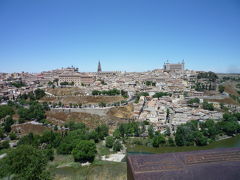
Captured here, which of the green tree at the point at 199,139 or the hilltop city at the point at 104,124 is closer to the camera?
the hilltop city at the point at 104,124

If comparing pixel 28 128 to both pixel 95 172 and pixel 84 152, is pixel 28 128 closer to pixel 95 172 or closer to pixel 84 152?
pixel 84 152

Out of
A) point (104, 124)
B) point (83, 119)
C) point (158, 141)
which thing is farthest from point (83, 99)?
point (158, 141)

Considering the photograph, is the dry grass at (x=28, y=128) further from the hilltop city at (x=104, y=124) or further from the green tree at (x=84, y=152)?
the green tree at (x=84, y=152)

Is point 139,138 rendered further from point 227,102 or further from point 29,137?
point 227,102

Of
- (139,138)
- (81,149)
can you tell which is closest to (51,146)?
(81,149)

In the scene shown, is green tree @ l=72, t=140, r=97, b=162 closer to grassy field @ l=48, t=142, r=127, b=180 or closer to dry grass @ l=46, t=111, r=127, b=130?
grassy field @ l=48, t=142, r=127, b=180

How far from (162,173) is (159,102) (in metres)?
23.1

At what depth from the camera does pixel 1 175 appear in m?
7.96

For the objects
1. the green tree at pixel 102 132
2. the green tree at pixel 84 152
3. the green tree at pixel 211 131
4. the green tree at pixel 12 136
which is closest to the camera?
the green tree at pixel 84 152

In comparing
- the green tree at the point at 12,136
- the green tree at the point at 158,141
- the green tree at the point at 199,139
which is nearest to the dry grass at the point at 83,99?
the green tree at the point at 12,136

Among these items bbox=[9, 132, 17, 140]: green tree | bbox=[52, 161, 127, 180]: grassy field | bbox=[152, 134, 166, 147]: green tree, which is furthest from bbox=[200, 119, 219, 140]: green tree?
bbox=[9, 132, 17, 140]: green tree

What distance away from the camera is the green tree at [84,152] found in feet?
36.9

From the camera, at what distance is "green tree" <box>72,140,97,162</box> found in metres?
11.3

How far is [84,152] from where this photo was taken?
37.1 ft
